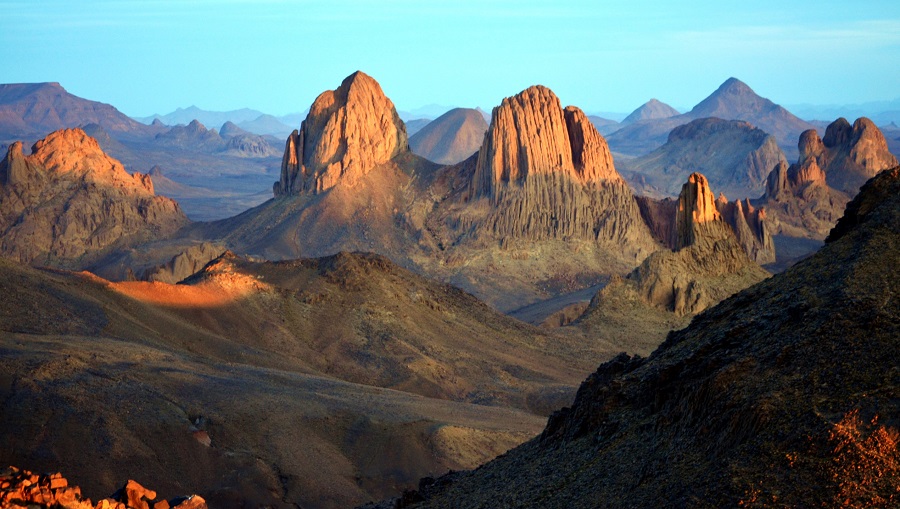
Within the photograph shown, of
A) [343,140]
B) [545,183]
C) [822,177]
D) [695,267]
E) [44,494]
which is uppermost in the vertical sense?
[343,140]

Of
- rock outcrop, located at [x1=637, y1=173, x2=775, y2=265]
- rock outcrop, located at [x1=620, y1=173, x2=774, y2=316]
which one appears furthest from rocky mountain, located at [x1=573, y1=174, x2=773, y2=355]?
rock outcrop, located at [x1=637, y1=173, x2=775, y2=265]

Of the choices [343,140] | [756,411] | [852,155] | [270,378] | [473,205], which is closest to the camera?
[756,411]

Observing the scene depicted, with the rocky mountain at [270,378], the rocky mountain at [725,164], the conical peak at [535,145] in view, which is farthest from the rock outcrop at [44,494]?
the rocky mountain at [725,164]

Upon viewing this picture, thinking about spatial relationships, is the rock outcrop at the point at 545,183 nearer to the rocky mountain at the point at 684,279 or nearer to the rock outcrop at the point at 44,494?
the rocky mountain at the point at 684,279

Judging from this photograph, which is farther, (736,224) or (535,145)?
(736,224)

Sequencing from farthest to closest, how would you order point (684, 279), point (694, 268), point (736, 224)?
point (736, 224), point (694, 268), point (684, 279)

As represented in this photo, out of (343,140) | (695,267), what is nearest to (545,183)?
(343,140)

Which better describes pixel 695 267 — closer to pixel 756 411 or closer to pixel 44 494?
pixel 756 411
